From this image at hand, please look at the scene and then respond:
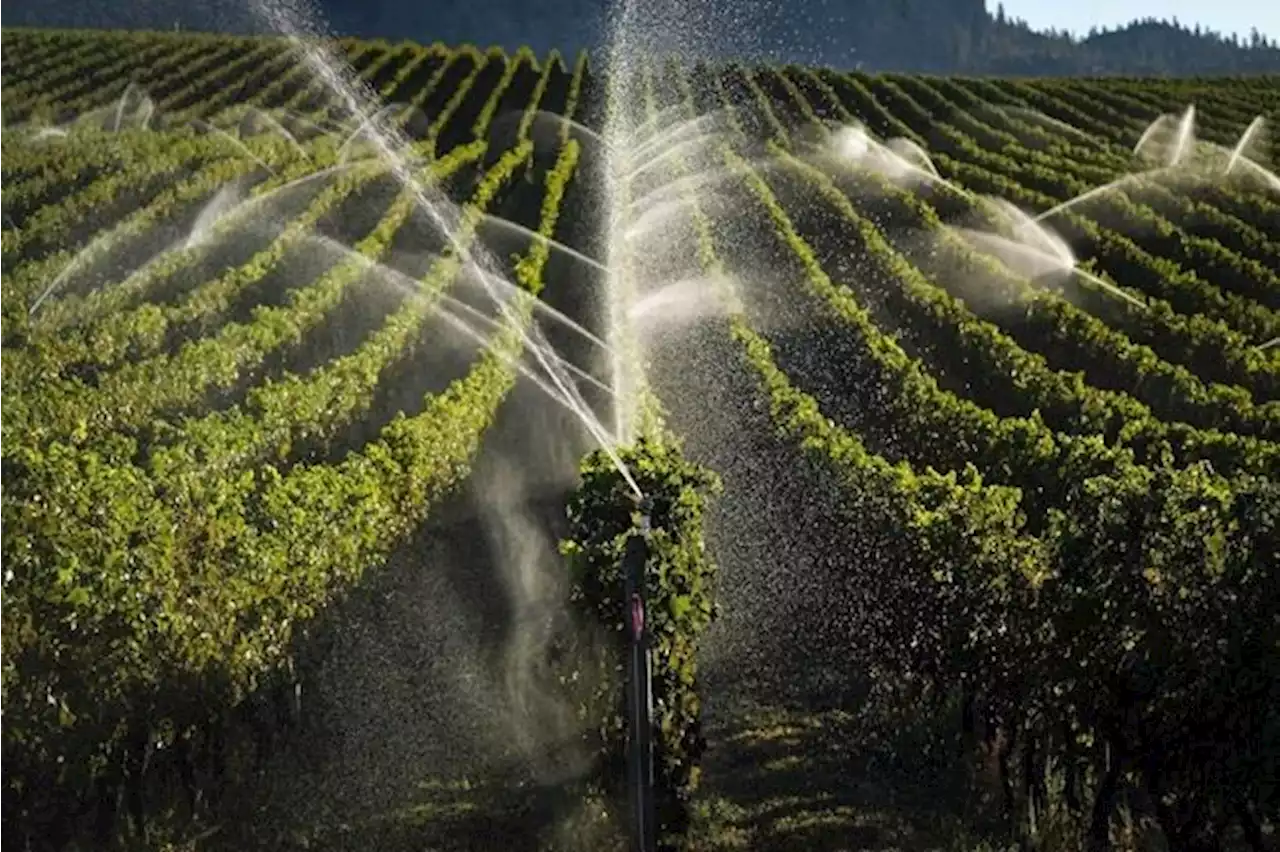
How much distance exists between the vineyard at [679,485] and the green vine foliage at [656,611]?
3.1 inches

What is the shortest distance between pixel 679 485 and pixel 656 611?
8.61 feet

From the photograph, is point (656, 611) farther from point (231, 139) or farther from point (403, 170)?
point (403, 170)

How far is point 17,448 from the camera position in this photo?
568 inches

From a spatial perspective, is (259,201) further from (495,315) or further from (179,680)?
(179,680)

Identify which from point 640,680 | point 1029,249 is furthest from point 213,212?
point 640,680

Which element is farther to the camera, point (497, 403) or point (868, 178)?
point (868, 178)

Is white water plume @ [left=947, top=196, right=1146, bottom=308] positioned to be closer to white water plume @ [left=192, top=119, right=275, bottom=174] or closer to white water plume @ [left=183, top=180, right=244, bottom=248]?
white water plume @ [left=183, top=180, right=244, bottom=248]

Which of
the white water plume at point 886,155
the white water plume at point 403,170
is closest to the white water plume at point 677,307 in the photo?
the white water plume at point 403,170

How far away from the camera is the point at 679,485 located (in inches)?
554

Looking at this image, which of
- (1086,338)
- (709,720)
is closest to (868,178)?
(1086,338)

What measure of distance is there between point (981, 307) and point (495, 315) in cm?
902

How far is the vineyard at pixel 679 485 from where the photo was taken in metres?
10.6

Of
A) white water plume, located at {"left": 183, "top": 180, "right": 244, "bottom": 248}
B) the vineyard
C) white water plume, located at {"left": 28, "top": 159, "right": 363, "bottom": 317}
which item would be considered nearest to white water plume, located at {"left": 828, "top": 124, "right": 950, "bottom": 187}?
the vineyard

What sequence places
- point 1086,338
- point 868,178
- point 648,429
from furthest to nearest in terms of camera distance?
point 868,178 < point 1086,338 < point 648,429
